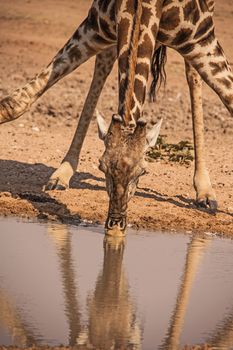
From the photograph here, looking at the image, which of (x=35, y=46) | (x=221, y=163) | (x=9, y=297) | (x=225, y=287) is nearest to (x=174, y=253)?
(x=225, y=287)

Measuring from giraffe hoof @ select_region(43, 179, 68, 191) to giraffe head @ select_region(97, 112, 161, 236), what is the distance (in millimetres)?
2005

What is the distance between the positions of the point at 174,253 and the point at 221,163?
426 centimetres

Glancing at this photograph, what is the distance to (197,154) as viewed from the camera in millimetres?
9656

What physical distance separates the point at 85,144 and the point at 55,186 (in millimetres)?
2700

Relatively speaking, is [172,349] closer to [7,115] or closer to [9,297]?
[9,297]

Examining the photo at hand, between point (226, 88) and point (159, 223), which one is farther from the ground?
point (226, 88)

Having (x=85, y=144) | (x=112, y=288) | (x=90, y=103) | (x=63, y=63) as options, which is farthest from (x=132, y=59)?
(x=85, y=144)

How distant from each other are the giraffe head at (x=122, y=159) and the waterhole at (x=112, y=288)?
1.05ft

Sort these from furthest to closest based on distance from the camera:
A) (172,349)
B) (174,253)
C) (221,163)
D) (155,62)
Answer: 1. (221,163)
2. (155,62)
3. (174,253)
4. (172,349)

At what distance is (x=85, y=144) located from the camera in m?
11.7

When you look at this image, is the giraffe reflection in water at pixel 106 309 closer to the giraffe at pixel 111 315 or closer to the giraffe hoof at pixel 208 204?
the giraffe at pixel 111 315

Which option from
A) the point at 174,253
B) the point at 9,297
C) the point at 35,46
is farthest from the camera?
the point at 35,46

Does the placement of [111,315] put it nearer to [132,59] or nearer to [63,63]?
[132,59]

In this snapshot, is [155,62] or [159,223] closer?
[159,223]
